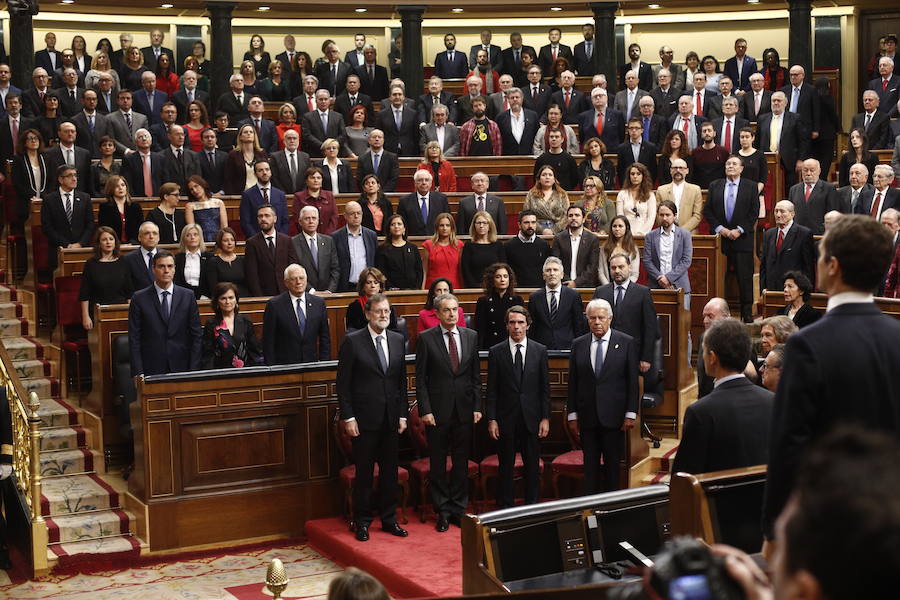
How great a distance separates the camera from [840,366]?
7.95ft

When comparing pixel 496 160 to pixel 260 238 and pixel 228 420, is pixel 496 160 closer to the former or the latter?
pixel 260 238

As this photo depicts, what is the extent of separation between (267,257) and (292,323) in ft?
3.20

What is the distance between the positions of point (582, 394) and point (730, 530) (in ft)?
9.92

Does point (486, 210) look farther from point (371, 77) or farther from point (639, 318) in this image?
point (371, 77)

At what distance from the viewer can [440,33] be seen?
15.9 m

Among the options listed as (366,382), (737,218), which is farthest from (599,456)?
(737,218)

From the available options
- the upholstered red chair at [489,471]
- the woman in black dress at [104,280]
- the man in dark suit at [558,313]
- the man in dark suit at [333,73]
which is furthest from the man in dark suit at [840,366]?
the man in dark suit at [333,73]

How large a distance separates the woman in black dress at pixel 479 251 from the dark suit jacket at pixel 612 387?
1.77m

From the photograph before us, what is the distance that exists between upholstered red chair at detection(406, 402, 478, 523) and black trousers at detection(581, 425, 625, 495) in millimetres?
814

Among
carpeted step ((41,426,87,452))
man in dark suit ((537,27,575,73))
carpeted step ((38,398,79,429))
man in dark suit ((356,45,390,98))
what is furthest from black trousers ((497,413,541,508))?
man in dark suit ((537,27,575,73))

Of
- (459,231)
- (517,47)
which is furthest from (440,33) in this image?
(459,231)

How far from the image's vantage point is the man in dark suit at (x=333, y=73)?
12.6 m

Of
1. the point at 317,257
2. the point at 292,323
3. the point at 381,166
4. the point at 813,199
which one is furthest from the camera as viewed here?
the point at 381,166

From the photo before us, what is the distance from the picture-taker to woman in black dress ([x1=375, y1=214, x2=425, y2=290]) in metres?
8.12
